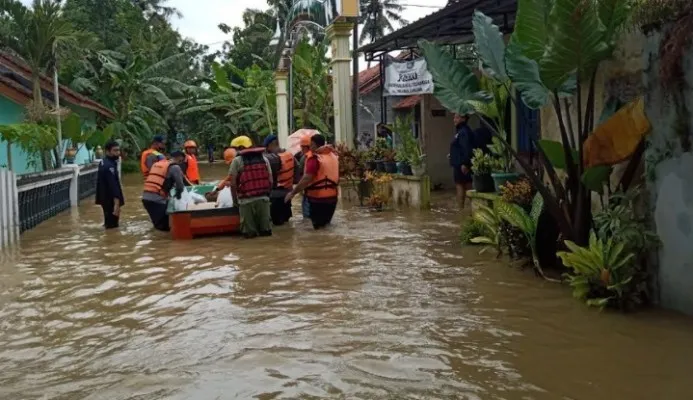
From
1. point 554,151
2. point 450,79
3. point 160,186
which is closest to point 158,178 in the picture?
point 160,186

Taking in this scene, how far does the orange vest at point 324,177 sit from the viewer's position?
10.8 metres

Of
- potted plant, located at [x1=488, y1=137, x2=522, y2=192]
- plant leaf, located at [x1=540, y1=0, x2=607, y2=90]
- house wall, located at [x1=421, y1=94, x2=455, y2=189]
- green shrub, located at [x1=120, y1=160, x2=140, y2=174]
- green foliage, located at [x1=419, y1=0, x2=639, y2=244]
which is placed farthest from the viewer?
green shrub, located at [x1=120, y1=160, x2=140, y2=174]

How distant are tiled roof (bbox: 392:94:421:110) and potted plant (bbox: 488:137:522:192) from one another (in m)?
9.47

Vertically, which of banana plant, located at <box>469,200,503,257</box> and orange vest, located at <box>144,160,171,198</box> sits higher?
orange vest, located at <box>144,160,171,198</box>

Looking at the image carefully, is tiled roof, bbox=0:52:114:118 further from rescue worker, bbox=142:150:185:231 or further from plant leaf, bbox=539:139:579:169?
plant leaf, bbox=539:139:579:169

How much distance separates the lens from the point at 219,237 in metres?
10.8

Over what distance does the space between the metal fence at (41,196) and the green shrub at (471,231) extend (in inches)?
301

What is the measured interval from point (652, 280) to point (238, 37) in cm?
4436

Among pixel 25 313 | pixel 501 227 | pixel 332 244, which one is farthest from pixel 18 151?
pixel 501 227

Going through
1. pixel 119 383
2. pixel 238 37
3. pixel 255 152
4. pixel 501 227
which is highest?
pixel 238 37

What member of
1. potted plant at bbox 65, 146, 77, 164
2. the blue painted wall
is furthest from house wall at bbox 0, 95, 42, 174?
potted plant at bbox 65, 146, 77, 164

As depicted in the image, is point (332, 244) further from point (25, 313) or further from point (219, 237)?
point (25, 313)

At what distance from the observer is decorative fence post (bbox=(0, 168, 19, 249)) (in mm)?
10523

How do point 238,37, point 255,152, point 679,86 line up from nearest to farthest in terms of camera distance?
point 679,86
point 255,152
point 238,37
